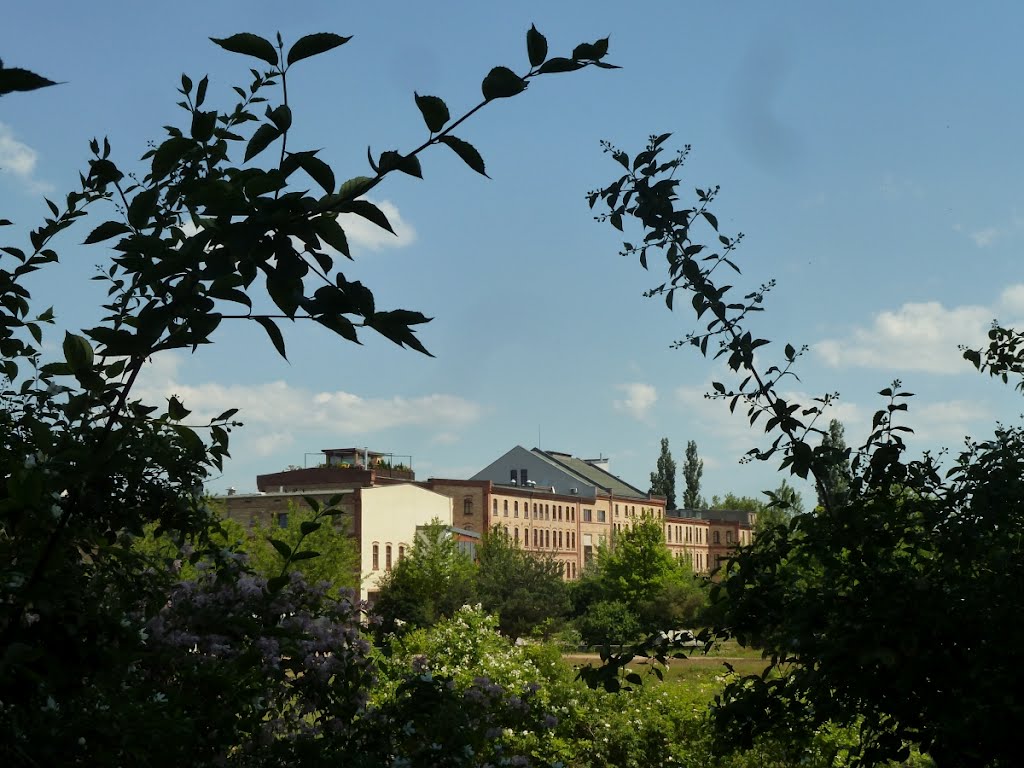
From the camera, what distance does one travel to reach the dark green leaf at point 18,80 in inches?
50.2

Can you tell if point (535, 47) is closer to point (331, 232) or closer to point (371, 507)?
point (331, 232)

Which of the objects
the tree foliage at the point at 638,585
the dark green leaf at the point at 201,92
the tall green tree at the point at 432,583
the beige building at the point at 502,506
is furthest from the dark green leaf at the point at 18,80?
the tree foliage at the point at 638,585

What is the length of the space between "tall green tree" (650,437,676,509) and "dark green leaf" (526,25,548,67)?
10950cm

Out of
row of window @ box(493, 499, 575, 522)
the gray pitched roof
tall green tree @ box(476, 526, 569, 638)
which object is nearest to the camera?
tall green tree @ box(476, 526, 569, 638)

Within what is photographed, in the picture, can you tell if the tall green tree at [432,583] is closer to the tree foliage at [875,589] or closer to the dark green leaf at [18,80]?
the tree foliage at [875,589]

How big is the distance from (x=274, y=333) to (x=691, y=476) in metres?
112

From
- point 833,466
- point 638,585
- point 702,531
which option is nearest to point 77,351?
point 833,466

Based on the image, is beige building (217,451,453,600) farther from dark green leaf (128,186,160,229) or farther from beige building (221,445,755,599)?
dark green leaf (128,186,160,229)

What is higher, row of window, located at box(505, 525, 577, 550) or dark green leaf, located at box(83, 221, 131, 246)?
dark green leaf, located at box(83, 221, 131, 246)

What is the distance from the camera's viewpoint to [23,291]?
396cm

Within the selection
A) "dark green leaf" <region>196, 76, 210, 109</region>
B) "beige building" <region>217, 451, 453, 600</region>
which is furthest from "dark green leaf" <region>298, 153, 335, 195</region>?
"beige building" <region>217, 451, 453, 600</region>

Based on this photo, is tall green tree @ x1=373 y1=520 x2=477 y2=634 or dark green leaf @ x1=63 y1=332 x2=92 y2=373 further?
tall green tree @ x1=373 y1=520 x2=477 y2=634

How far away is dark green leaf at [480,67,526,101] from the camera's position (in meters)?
1.78

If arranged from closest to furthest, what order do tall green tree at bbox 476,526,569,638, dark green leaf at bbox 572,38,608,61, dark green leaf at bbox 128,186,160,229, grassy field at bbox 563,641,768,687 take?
1. dark green leaf at bbox 572,38,608,61
2. dark green leaf at bbox 128,186,160,229
3. grassy field at bbox 563,641,768,687
4. tall green tree at bbox 476,526,569,638
